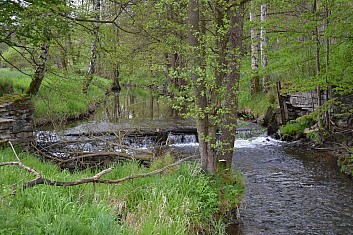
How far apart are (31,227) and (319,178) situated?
7499 mm

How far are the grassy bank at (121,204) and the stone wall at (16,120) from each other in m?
0.86

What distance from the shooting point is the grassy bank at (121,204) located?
360 cm

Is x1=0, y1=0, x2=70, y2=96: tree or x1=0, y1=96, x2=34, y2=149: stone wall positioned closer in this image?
x1=0, y1=0, x2=70, y2=96: tree

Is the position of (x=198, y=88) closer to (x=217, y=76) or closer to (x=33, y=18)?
(x=217, y=76)

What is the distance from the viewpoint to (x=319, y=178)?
8.97 m

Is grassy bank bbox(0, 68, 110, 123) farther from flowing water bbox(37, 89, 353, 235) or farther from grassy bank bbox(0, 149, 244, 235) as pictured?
grassy bank bbox(0, 149, 244, 235)

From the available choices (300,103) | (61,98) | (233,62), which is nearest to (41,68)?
(61,98)

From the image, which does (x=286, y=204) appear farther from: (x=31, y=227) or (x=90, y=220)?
(x=31, y=227)

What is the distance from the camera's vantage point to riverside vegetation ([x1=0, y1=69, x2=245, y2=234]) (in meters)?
3.62

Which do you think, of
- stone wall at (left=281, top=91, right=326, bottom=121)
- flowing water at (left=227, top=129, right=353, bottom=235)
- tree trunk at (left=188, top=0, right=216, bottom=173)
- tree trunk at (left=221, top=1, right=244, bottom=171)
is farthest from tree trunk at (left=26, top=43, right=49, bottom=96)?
stone wall at (left=281, top=91, right=326, bottom=121)

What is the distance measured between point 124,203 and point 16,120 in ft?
13.9

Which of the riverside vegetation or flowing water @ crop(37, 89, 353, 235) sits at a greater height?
the riverside vegetation

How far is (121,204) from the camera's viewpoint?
5113 millimetres

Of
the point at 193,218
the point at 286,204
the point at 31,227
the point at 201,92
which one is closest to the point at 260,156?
the point at 286,204
